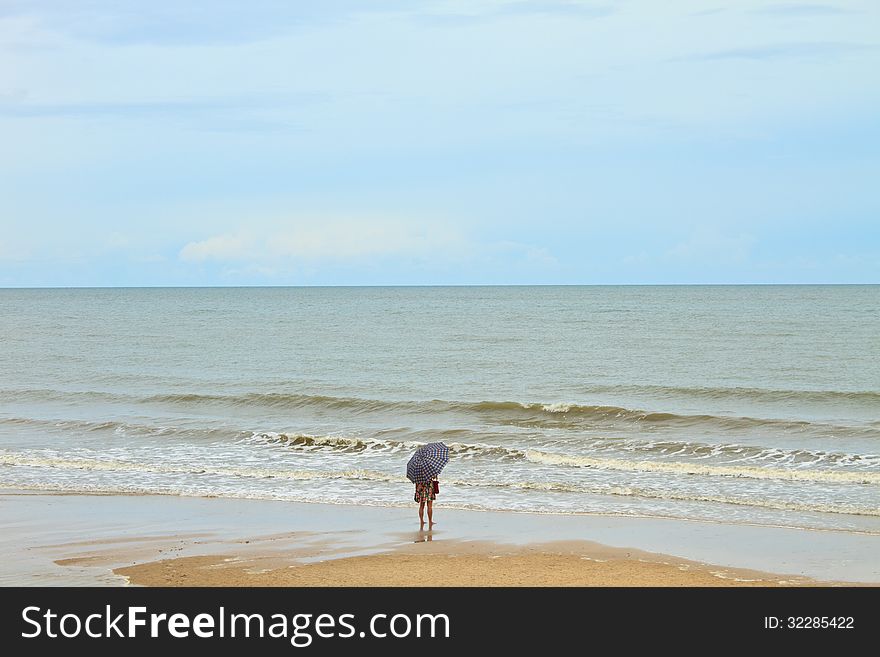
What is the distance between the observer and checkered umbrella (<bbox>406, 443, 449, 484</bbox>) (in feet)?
48.1

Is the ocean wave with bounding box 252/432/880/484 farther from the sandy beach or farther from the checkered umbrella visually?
the checkered umbrella

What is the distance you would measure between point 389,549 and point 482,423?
44.5 feet

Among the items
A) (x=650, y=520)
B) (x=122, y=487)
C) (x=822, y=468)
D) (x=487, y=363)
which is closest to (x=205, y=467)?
(x=122, y=487)

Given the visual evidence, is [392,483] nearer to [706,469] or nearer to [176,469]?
[176,469]

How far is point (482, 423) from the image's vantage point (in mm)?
26984

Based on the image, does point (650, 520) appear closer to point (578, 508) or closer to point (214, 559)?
point (578, 508)

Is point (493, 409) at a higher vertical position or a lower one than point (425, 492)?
higher

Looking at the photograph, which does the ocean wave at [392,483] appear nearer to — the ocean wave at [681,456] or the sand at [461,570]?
the ocean wave at [681,456]

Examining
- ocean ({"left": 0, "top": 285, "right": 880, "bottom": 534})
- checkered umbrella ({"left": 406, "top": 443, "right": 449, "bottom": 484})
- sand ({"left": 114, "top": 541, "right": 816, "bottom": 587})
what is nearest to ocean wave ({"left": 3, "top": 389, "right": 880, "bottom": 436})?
ocean ({"left": 0, "top": 285, "right": 880, "bottom": 534})

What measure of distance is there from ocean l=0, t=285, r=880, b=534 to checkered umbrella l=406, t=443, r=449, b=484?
2421 millimetres

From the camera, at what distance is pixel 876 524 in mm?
15164

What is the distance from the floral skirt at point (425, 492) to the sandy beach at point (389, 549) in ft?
1.67

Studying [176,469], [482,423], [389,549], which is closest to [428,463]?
[389,549]

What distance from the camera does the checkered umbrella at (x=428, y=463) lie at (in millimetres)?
14672
